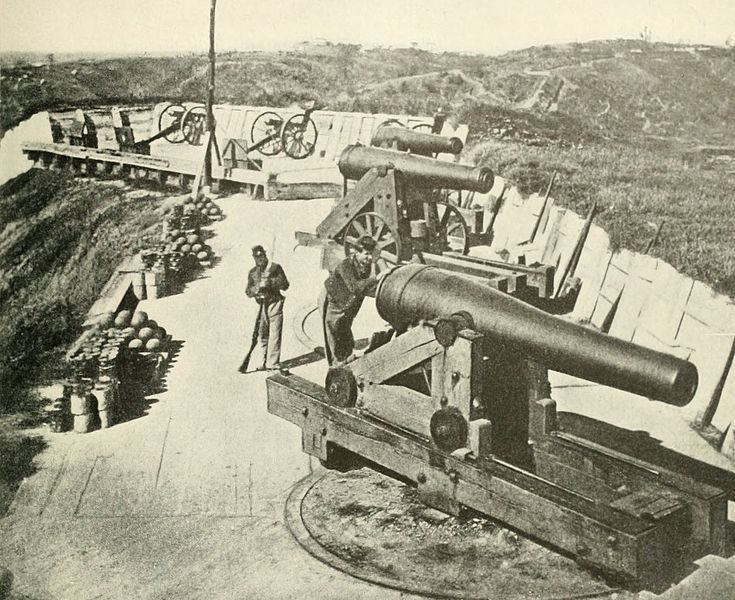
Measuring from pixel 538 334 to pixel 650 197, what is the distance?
3076mm

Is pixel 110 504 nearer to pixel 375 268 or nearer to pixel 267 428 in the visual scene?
pixel 267 428

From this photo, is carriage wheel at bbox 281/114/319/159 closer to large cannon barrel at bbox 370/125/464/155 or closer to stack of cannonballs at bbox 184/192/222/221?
large cannon barrel at bbox 370/125/464/155

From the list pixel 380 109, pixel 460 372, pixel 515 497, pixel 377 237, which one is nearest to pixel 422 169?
pixel 380 109

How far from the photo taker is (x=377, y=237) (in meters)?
9.66

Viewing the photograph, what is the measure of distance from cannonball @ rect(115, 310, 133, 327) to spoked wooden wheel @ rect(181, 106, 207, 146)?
7.00 feet

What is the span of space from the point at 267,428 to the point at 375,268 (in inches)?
118

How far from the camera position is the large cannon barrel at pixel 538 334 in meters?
4.38

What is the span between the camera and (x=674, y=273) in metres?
6.81

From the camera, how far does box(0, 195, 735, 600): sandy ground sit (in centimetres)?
513

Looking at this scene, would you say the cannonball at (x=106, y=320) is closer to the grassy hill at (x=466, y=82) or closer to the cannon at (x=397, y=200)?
the grassy hill at (x=466, y=82)

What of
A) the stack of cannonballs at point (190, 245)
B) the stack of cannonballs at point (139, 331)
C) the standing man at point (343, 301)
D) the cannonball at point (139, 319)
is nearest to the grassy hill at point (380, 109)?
the stack of cannonballs at point (190, 245)

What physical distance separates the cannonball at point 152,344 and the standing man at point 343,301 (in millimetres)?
1846

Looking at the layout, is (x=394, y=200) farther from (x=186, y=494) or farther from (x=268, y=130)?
(x=186, y=494)

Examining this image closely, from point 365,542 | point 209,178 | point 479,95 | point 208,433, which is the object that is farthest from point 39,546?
point 479,95
